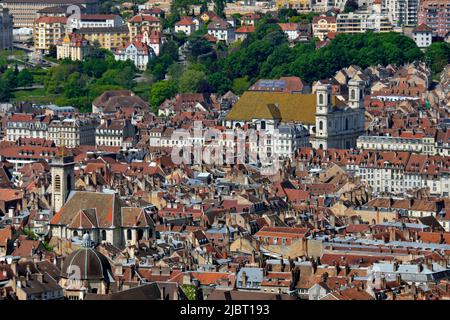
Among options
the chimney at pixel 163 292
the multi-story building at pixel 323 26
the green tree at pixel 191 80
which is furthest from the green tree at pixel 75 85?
the chimney at pixel 163 292

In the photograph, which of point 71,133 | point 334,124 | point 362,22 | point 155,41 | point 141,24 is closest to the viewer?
point 334,124

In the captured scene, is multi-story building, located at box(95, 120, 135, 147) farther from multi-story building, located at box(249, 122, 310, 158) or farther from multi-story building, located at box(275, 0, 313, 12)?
multi-story building, located at box(275, 0, 313, 12)

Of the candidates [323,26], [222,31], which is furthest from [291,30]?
[222,31]

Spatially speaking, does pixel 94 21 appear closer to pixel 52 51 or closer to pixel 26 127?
pixel 52 51

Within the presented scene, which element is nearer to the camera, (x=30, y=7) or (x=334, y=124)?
(x=334, y=124)

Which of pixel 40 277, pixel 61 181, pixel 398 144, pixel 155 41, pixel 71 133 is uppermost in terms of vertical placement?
pixel 155 41

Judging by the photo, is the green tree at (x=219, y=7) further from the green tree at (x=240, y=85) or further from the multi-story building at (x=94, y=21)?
the green tree at (x=240, y=85)
